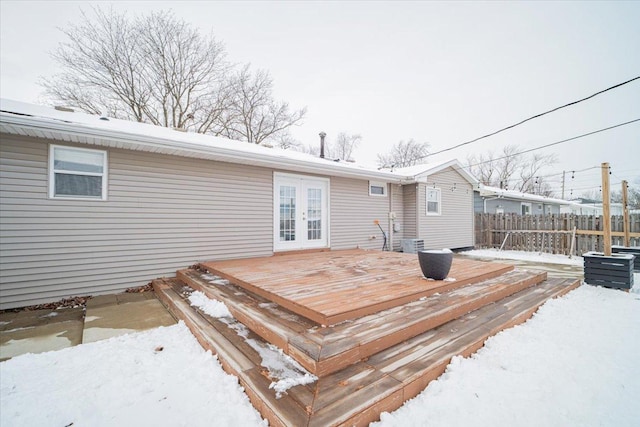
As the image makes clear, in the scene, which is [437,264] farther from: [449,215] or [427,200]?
[449,215]

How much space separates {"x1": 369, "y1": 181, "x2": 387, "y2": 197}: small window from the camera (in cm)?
816

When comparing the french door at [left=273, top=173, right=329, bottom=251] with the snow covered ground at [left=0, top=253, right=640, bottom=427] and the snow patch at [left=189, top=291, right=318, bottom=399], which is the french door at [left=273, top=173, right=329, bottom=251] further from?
the snow covered ground at [left=0, top=253, right=640, bottom=427]

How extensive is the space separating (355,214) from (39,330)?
6516mm

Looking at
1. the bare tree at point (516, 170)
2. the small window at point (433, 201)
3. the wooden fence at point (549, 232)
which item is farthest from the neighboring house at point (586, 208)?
the small window at point (433, 201)

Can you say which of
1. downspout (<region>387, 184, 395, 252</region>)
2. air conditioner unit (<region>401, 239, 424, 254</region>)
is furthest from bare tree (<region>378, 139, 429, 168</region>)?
air conditioner unit (<region>401, 239, 424, 254</region>)

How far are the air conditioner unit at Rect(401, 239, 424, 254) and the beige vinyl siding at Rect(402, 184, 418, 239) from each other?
37 centimetres

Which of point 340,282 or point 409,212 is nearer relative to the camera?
point 340,282

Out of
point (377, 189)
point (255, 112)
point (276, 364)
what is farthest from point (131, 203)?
point (255, 112)

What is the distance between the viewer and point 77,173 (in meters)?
4.21

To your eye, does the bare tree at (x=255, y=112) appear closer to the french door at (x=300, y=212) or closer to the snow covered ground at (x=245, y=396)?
the french door at (x=300, y=212)

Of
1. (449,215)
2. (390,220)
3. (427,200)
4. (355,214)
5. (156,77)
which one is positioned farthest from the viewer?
(156,77)

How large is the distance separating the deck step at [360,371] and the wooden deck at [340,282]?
34cm

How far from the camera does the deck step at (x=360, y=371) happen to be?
56.6 inches

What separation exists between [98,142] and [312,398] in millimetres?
4903
